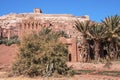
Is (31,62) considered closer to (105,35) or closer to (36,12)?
(105,35)

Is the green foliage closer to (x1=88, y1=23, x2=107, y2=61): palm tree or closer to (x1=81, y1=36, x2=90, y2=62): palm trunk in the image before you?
(x1=88, y1=23, x2=107, y2=61): palm tree

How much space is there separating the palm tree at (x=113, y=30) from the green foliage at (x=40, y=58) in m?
19.1

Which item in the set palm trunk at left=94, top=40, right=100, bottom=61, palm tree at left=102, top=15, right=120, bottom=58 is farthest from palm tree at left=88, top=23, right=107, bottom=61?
palm tree at left=102, top=15, right=120, bottom=58

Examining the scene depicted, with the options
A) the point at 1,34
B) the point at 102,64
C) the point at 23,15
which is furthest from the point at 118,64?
the point at 23,15

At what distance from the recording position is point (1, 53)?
4750cm

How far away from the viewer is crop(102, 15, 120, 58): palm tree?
44.0 meters

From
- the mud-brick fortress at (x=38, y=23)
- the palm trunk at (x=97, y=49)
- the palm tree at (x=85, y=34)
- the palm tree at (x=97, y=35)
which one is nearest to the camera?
the palm tree at (x=97, y=35)

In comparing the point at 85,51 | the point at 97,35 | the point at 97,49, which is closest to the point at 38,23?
the point at 85,51

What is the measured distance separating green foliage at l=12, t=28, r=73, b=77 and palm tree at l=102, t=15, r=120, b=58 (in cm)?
1909

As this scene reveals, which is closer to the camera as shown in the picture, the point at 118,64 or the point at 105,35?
the point at 118,64

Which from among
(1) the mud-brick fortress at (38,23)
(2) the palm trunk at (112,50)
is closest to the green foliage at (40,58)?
(2) the palm trunk at (112,50)

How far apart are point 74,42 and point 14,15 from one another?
141 feet

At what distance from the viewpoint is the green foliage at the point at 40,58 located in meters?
24.5

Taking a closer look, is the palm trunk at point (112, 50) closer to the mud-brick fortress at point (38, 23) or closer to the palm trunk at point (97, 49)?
the palm trunk at point (97, 49)
